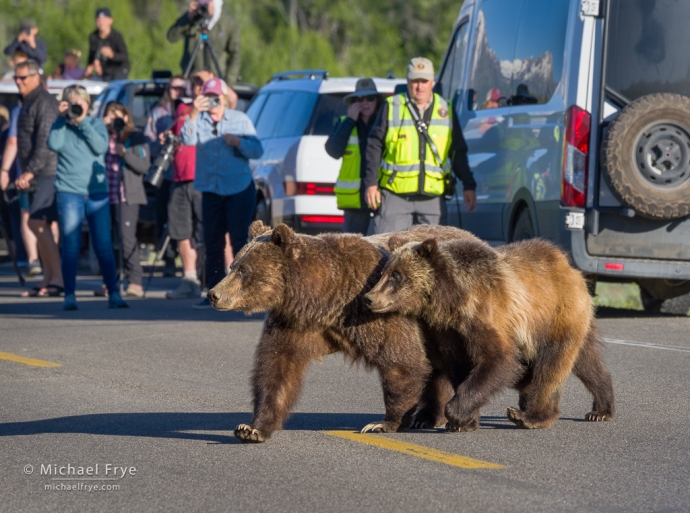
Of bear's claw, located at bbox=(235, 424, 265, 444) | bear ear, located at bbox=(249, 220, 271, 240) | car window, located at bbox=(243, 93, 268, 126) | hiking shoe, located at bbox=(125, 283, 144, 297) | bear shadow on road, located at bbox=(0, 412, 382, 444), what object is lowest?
hiking shoe, located at bbox=(125, 283, 144, 297)

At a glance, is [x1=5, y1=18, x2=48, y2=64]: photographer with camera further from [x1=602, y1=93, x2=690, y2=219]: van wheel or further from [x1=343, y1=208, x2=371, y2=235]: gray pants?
[x1=602, y1=93, x2=690, y2=219]: van wheel

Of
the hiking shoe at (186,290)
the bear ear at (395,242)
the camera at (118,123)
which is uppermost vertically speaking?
the camera at (118,123)

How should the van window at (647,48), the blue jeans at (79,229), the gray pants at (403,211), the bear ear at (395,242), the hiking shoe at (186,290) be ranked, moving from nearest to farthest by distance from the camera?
the bear ear at (395,242), the van window at (647,48), the gray pants at (403,211), the blue jeans at (79,229), the hiking shoe at (186,290)

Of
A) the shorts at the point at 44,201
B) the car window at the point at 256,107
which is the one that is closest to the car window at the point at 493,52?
the car window at the point at 256,107

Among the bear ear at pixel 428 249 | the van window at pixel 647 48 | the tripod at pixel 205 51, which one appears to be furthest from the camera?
the tripod at pixel 205 51

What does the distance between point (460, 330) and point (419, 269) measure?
37 cm

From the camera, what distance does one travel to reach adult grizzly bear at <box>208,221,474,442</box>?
20.2 feet

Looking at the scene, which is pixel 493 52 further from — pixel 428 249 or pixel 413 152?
pixel 428 249

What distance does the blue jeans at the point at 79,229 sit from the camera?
1312 centimetres

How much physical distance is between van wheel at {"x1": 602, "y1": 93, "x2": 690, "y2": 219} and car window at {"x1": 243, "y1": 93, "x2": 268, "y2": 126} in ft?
21.6

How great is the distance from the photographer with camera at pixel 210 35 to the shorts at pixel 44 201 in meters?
3.94

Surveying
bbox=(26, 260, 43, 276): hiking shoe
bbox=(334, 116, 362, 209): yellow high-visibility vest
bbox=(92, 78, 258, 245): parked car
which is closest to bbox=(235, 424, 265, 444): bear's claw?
bbox=(334, 116, 362, 209): yellow high-visibility vest

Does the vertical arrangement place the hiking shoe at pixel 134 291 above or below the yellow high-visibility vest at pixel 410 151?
below

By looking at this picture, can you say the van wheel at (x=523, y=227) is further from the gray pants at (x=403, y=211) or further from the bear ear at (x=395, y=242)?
the bear ear at (x=395, y=242)
